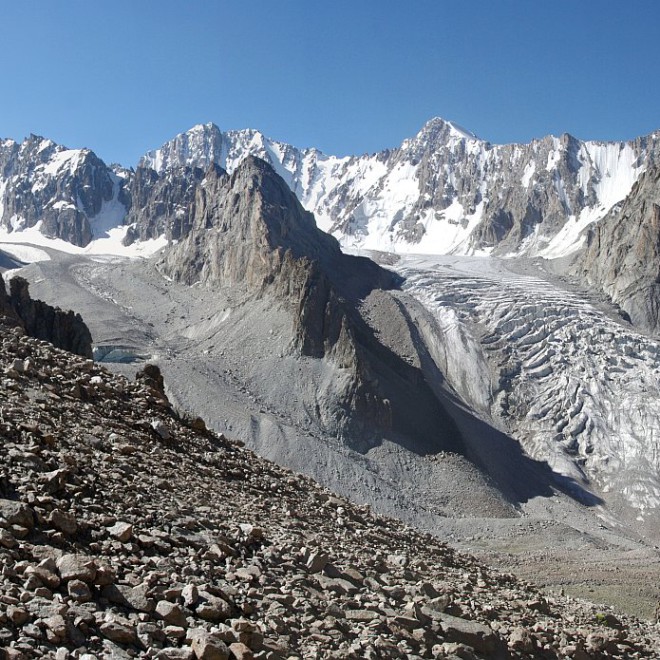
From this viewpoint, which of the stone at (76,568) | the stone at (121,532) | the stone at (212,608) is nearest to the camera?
the stone at (76,568)

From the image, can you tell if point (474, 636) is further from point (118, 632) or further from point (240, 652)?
point (118, 632)

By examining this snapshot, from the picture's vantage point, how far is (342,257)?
13262 centimetres

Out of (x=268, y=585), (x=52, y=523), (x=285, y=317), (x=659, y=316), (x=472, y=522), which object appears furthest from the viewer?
(x=659, y=316)

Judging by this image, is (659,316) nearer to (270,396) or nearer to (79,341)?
(270,396)

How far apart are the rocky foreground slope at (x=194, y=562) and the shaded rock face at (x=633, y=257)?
104 metres

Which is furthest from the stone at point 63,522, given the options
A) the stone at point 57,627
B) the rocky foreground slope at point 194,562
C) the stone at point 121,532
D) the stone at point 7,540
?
the stone at point 57,627

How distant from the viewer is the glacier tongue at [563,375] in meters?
80.1

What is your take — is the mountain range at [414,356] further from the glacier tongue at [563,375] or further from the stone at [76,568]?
the stone at [76,568]

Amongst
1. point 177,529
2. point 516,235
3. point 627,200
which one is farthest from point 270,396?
point 516,235

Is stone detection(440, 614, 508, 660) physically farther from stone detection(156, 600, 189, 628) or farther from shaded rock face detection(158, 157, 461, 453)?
shaded rock face detection(158, 157, 461, 453)

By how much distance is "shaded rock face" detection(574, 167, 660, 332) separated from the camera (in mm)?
113562

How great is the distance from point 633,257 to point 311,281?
2537 inches

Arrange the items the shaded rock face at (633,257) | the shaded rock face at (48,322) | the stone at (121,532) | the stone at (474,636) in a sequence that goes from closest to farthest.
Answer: the stone at (121,532), the stone at (474,636), the shaded rock face at (48,322), the shaded rock face at (633,257)

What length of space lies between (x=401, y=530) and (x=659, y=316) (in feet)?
344
